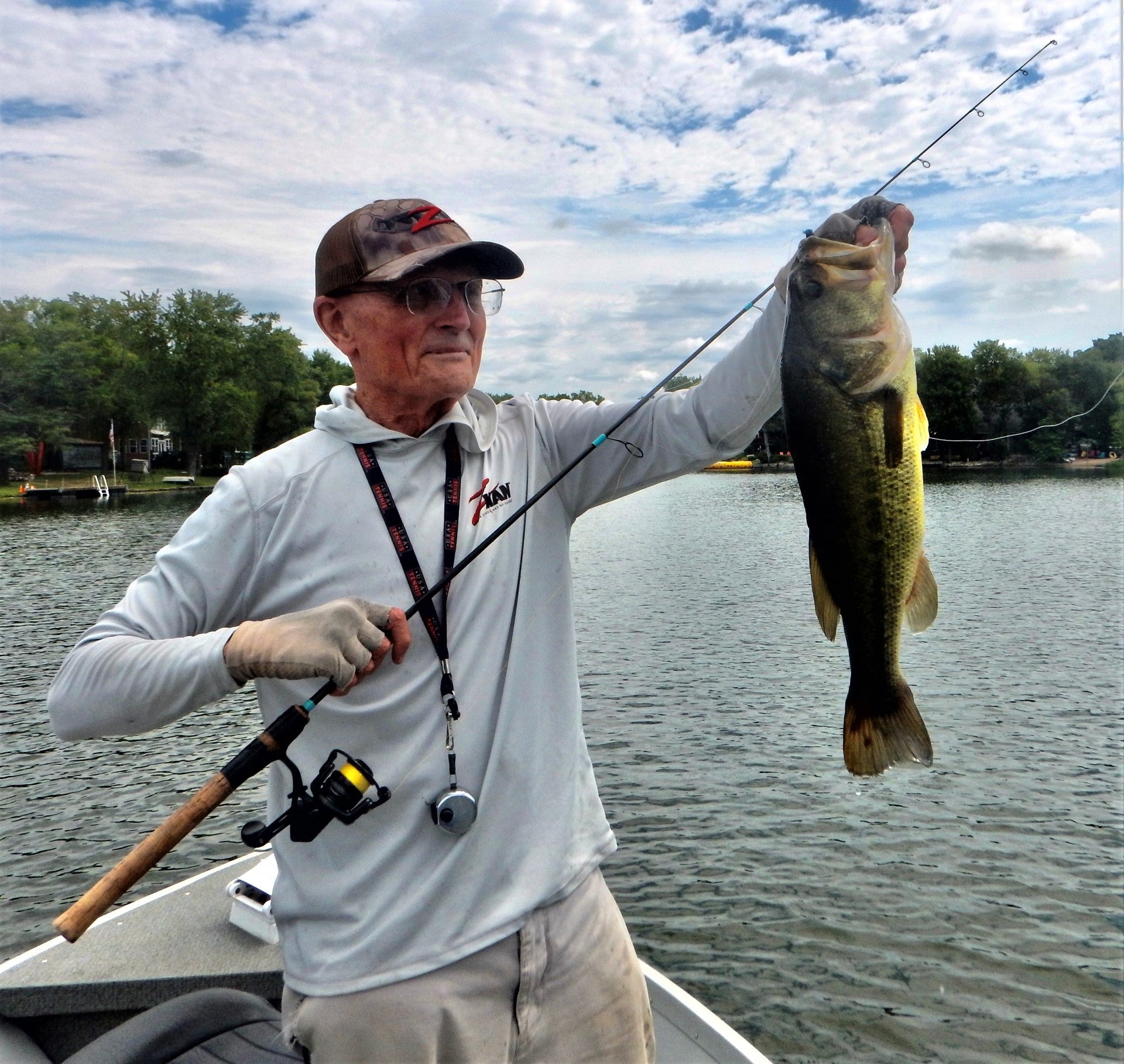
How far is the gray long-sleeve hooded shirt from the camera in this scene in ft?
7.35

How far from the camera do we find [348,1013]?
2.23 meters

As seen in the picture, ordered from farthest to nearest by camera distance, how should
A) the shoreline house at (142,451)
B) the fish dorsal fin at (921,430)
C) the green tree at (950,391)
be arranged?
the shoreline house at (142,451)
the green tree at (950,391)
the fish dorsal fin at (921,430)

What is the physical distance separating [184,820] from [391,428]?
3.76 ft

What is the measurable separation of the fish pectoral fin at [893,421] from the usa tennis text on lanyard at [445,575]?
1101 millimetres

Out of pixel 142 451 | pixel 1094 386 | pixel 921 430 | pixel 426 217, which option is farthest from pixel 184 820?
pixel 142 451

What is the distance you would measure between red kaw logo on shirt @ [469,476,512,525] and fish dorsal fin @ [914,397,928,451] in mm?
1083

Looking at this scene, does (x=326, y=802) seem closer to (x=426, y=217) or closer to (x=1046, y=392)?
(x=426, y=217)

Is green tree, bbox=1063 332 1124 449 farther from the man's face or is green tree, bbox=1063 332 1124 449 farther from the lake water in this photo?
the man's face

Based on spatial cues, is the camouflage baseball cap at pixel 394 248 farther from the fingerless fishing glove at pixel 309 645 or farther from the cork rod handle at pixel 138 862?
the cork rod handle at pixel 138 862

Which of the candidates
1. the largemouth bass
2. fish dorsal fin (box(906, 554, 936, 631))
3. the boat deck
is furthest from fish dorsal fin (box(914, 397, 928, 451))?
the boat deck

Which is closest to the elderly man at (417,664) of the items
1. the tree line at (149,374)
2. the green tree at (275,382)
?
the tree line at (149,374)

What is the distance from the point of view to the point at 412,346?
254cm

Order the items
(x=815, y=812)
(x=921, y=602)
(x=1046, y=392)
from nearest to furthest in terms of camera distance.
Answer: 1. (x=921, y=602)
2. (x=815, y=812)
3. (x=1046, y=392)

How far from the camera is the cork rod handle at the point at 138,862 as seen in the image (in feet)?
7.09
